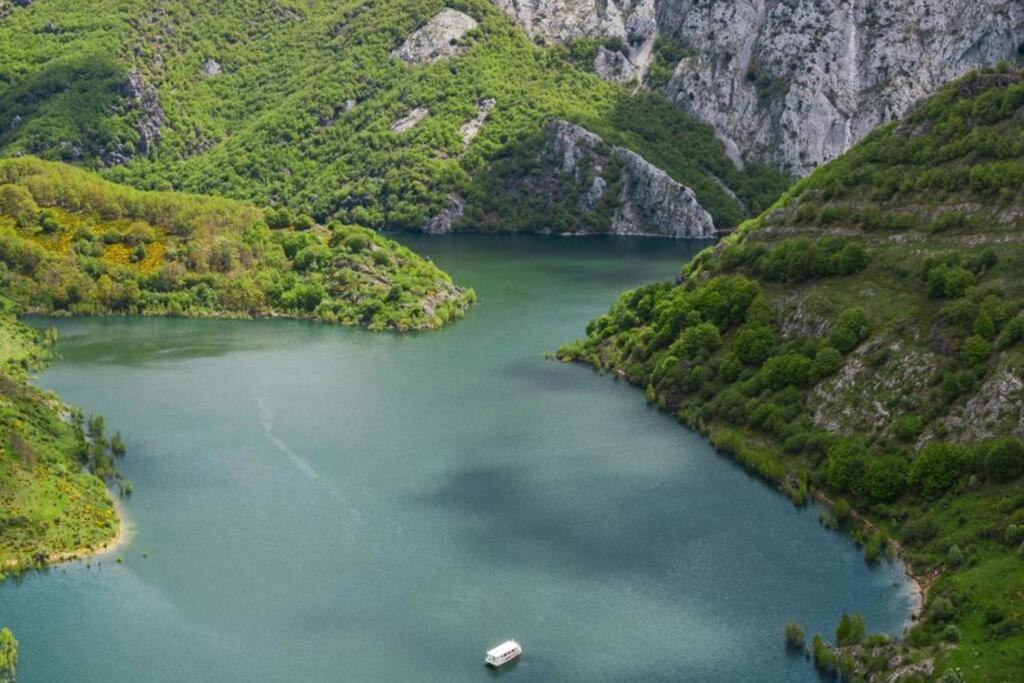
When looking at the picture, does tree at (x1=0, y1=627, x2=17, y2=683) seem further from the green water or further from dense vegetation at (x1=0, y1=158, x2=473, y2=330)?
dense vegetation at (x1=0, y1=158, x2=473, y2=330)

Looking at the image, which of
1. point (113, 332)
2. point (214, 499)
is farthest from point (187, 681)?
point (113, 332)

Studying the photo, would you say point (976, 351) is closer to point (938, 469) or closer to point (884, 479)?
point (938, 469)

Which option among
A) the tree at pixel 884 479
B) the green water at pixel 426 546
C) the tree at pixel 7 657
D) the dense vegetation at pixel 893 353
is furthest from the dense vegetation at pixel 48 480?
the tree at pixel 884 479

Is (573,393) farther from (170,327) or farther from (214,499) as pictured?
(170,327)

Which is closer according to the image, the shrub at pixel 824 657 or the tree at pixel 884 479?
the shrub at pixel 824 657

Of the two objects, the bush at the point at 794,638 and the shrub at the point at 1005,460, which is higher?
the shrub at the point at 1005,460

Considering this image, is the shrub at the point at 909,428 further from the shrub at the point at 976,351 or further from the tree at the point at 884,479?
the shrub at the point at 976,351

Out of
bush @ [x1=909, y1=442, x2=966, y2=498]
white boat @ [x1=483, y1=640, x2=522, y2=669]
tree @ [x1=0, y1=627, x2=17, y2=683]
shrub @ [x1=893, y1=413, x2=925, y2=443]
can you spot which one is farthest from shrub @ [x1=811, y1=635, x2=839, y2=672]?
tree @ [x1=0, y1=627, x2=17, y2=683]
